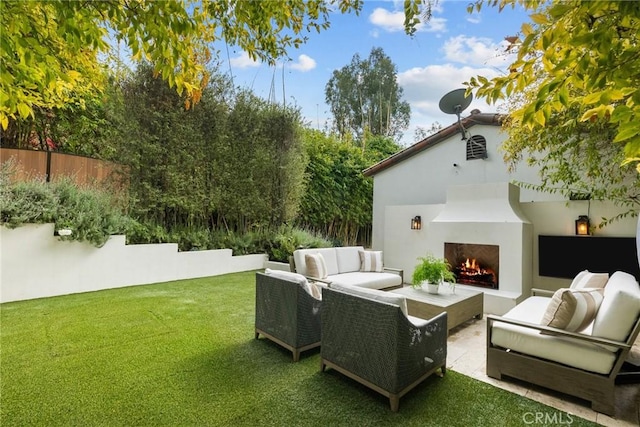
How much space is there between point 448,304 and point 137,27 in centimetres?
441

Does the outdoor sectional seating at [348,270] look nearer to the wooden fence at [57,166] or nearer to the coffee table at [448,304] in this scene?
the coffee table at [448,304]

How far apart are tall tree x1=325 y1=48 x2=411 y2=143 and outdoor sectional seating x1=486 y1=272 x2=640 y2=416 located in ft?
50.0

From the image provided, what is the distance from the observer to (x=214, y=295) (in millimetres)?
5715

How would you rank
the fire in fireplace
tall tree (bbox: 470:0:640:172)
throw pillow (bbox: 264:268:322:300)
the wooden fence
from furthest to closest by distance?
the wooden fence → the fire in fireplace → throw pillow (bbox: 264:268:322:300) → tall tree (bbox: 470:0:640:172)

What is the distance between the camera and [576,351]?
264 cm

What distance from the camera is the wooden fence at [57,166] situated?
624cm

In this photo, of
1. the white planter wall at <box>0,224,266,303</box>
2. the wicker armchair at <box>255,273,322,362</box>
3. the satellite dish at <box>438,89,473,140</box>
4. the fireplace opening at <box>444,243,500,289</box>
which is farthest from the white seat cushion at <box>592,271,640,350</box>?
the white planter wall at <box>0,224,266,303</box>

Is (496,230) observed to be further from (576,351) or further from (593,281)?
A: (576,351)

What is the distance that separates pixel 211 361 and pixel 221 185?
550 cm

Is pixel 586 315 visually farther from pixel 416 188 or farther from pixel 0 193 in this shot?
pixel 0 193

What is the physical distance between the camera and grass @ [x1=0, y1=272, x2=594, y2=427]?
91.5 inches

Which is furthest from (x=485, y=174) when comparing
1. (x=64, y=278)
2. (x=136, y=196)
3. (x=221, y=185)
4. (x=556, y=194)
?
(x=64, y=278)

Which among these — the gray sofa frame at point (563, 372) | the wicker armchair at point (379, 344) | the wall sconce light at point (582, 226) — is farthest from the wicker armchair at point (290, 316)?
the wall sconce light at point (582, 226)

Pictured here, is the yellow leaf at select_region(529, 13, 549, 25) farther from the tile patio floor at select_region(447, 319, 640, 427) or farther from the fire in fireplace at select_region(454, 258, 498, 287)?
the fire in fireplace at select_region(454, 258, 498, 287)
